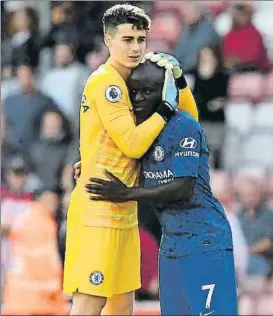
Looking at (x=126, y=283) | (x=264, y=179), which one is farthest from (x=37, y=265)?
(x=126, y=283)

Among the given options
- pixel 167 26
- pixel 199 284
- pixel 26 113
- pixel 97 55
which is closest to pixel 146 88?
pixel 199 284

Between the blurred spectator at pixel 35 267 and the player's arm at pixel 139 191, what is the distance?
3909mm

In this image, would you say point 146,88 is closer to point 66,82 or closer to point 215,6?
point 66,82

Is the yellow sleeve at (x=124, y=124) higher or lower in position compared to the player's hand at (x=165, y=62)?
lower

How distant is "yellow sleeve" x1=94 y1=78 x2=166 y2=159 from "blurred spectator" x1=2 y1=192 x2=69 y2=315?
13.2 ft

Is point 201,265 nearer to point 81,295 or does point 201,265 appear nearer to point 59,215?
point 81,295

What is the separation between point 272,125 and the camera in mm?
10000

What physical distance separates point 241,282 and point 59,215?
1.58 metres

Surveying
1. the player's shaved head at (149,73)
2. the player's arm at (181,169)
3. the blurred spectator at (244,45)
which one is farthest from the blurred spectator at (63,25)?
the player's arm at (181,169)

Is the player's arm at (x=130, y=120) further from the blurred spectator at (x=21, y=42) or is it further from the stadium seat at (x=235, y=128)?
the blurred spectator at (x=21, y=42)

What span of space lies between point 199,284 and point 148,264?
2692 mm

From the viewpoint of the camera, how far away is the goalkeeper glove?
511cm

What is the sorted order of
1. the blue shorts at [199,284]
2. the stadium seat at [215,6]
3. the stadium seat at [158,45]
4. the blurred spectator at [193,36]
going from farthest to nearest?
the stadium seat at [215,6] → the stadium seat at [158,45] → the blurred spectator at [193,36] → the blue shorts at [199,284]

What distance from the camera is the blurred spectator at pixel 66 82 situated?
9.78 m
